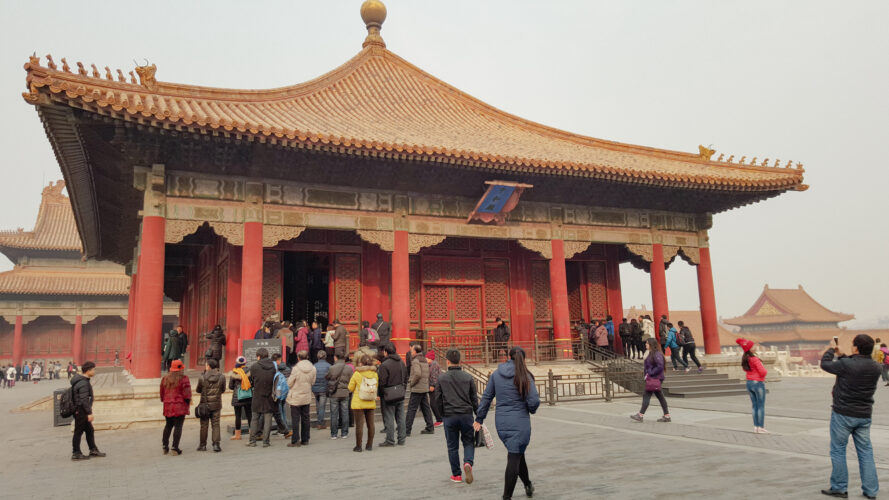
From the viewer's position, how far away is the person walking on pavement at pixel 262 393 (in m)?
8.71

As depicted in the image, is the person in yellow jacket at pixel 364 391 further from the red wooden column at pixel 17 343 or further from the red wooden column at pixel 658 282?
the red wooden column at pixel 17 343

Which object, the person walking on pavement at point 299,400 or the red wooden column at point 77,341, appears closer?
the person walking on pavement at point 299,400

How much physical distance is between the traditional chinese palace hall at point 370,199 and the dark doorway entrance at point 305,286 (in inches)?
2.4

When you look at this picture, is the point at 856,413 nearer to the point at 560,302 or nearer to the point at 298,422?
the point at 298,422

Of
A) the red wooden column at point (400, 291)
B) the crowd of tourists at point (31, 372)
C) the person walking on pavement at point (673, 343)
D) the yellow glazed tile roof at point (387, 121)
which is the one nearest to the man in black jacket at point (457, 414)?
the yellow glazed tile roof at point (387, 121)

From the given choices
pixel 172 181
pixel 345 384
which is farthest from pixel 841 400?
pixel 172 181

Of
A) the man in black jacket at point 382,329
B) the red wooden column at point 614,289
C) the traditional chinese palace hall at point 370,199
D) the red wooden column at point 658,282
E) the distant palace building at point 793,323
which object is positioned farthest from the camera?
the distant palace building at point 793,323

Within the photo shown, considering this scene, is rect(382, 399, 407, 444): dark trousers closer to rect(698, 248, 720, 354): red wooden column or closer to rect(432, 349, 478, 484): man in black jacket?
rect(432, 349, 478, 484): man in black jacket

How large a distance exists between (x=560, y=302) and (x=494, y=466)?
410 inches

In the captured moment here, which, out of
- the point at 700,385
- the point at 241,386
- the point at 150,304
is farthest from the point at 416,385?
the point at 700,385

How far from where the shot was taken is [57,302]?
1485 inches

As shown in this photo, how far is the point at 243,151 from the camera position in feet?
41.9

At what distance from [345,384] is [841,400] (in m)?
6.40

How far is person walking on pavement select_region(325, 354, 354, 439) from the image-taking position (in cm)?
903
